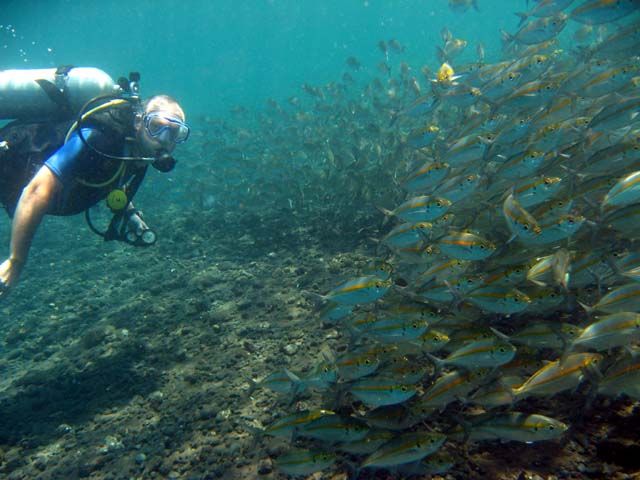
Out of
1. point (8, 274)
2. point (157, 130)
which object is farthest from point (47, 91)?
point (8, 274)

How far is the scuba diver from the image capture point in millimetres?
4055

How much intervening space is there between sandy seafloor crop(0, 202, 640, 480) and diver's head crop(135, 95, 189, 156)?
3000 millimetres

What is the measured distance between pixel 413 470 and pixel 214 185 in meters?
12.6

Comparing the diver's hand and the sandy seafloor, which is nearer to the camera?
the sandy seafloor

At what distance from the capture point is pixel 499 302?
2758 millimetres

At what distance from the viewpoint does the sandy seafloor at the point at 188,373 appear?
2.74m

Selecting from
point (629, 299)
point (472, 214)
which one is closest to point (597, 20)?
point (472, 214)

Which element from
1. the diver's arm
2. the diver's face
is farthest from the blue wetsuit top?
the diver's face

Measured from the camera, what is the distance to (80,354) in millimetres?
5855

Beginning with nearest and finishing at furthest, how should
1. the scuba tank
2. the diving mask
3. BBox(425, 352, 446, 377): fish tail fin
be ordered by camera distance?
BBox(425, 352, 446, 377): fish tail fin < the diving mask < the scuba tank

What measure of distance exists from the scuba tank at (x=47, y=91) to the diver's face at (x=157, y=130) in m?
1.17

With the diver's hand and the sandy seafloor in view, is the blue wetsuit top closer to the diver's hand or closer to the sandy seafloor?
the diver's hand

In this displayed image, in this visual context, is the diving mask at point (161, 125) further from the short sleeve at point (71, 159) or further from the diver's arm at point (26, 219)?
the diver's arm at point (26, 219)

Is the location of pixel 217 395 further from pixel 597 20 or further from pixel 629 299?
pixel 597 20
